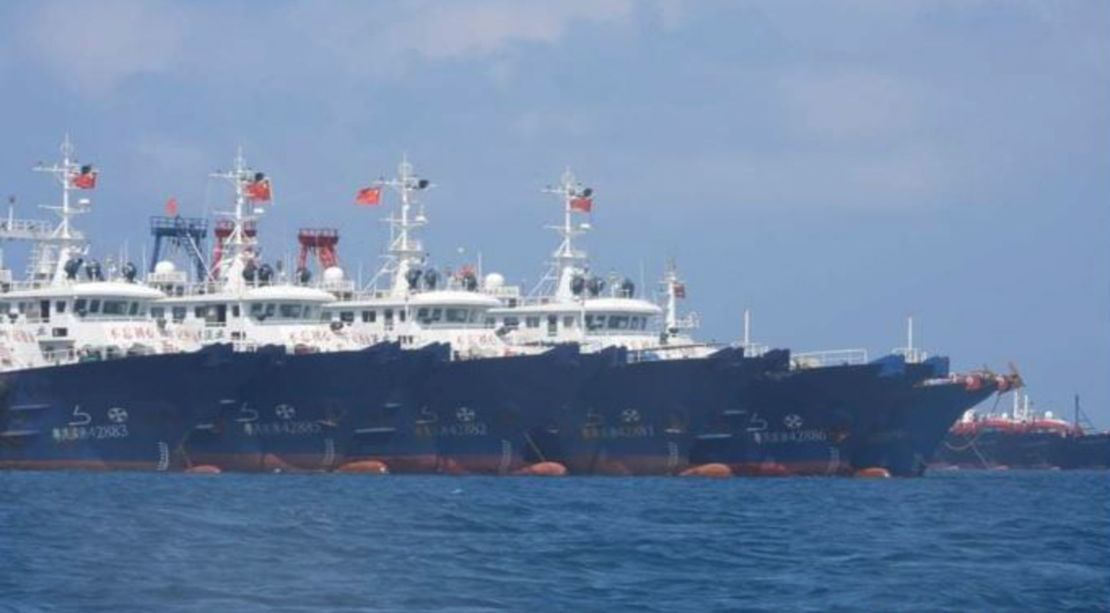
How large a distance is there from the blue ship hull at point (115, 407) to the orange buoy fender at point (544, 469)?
10908 millimetres

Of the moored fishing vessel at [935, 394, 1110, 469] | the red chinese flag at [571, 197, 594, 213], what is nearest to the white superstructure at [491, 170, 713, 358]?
the red chinese flag at [571, 197, 594, 213]

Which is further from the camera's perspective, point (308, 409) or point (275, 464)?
point (308, 409)

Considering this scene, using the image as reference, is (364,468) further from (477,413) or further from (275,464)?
(477,413)

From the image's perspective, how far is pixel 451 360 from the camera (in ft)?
260

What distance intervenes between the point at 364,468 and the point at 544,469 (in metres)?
6.76

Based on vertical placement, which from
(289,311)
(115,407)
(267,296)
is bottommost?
(115,407)

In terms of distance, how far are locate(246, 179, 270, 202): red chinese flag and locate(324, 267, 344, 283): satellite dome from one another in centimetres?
548

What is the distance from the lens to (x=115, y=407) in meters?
75.1

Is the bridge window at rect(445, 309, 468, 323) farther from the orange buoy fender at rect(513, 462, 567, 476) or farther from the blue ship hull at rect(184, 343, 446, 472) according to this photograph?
the blue ship hull at rect(184, 343, 446, 472)

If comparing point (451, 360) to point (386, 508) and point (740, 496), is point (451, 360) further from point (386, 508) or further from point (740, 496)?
point (386, 508)

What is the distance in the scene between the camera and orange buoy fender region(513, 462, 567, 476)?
81.0 m

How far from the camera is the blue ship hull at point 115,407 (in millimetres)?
74500

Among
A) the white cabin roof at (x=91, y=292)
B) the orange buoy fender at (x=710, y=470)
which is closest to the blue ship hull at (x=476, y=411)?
the orange buoy fender at (x=710, y=470)

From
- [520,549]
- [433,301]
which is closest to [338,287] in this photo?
[433,301]
